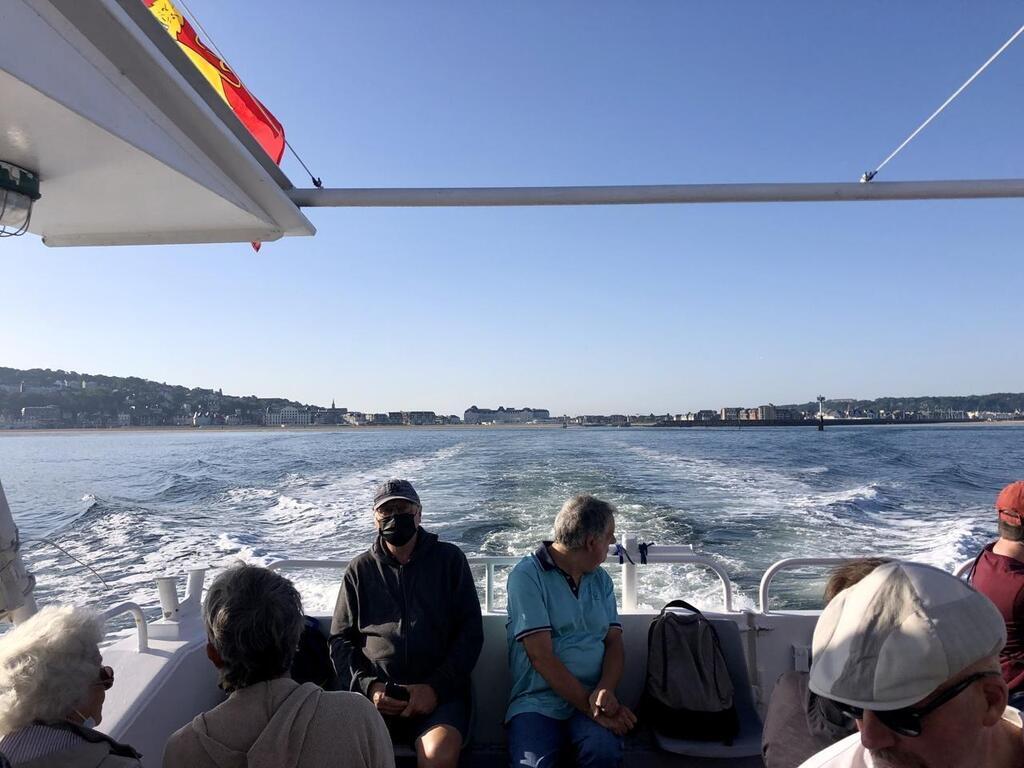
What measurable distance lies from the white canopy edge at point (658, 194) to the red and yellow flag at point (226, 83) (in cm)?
30

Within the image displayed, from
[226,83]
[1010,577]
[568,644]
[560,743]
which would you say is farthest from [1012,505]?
[226,83]

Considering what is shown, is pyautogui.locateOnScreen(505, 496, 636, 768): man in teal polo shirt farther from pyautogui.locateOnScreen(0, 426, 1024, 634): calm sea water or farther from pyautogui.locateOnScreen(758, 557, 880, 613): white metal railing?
pyautogui.locateOnScreen(0, 426, 1024, 634): calm sea water

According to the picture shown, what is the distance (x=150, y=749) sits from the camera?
1.96m

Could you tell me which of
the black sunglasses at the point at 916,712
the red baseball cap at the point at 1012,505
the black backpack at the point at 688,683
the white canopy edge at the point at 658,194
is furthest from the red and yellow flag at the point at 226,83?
the red baseball cap at the point at 1012,505

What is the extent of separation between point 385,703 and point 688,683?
987 millimetres

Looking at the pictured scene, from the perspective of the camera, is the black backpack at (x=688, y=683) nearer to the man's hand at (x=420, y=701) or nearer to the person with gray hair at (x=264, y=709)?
the man's hand at (x=420, y=701)

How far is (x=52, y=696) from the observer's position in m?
1.16

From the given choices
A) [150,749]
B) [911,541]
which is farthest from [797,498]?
[150,749]

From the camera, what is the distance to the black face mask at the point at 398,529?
7.52ft

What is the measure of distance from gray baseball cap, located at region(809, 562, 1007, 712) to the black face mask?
5.49 ft

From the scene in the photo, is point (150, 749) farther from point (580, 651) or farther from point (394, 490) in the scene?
point (580, 651)

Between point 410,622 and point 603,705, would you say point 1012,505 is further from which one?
point 410,622

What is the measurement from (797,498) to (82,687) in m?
12.3

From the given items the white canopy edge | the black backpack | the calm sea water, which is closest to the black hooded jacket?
the black backpack
